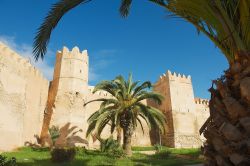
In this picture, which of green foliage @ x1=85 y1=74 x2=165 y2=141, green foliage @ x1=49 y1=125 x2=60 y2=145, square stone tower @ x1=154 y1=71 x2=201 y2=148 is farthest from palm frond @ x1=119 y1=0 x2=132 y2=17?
square stone tower @ x1=154 y1=71 x2=201 y2=148

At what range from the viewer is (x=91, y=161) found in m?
13.3

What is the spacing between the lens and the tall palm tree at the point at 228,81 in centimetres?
286

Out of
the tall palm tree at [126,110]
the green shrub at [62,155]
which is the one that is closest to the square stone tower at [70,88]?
the tall palm tree at [126,110]

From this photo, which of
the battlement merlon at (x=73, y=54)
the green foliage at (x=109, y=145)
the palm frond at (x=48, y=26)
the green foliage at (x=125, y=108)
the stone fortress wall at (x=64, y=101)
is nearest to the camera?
the palm frond at (x=48, y=26)

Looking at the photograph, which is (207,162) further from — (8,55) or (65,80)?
(65,80)

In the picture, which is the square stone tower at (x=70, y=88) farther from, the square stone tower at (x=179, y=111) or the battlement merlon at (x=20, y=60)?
the square stone tower at (x=179, y=111)

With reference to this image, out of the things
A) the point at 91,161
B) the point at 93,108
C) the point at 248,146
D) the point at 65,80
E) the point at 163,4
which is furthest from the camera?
the point at 93,108

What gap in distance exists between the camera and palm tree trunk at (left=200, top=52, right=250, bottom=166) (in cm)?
279

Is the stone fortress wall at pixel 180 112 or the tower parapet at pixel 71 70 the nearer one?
the tower parapet at pixel 71 70

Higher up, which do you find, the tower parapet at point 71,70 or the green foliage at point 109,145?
the tower parapet at point 71,70

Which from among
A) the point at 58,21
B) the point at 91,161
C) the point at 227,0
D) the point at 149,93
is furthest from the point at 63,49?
the point at 227,0

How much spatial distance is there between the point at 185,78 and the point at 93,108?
11200 mm

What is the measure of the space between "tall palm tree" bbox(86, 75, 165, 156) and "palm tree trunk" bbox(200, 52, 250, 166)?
1169 centimetres

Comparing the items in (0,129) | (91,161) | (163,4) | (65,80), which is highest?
(65,80)
